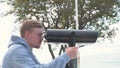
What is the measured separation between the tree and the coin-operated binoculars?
A: 23863mm

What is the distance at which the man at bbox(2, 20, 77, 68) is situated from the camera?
10.5 feet

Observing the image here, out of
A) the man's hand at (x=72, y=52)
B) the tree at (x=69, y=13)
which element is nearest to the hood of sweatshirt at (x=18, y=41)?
the man's hand at (x=72, y=52)

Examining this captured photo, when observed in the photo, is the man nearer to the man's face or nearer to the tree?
the man's face

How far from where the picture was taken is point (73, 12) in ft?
91.2

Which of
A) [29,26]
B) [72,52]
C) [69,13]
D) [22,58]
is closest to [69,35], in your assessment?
[72,52]

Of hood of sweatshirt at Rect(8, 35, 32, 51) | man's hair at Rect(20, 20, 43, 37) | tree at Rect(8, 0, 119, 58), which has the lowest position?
tree at Rect(8, 0, 119, 58)

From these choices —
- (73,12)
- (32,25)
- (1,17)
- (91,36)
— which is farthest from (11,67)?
(1,17)

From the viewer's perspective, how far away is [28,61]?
322cm

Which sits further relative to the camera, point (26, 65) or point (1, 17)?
point (1, 17)

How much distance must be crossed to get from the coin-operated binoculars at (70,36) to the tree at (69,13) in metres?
23.9

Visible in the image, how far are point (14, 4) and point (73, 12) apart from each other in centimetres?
453

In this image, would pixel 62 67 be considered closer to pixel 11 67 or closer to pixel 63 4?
pixel 11 67

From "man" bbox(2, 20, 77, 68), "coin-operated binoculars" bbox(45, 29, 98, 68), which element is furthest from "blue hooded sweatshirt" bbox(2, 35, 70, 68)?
"coin-operated binoculars" bbox(45, 29, 98, 68)

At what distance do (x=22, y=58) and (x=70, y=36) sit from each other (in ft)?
1.39
